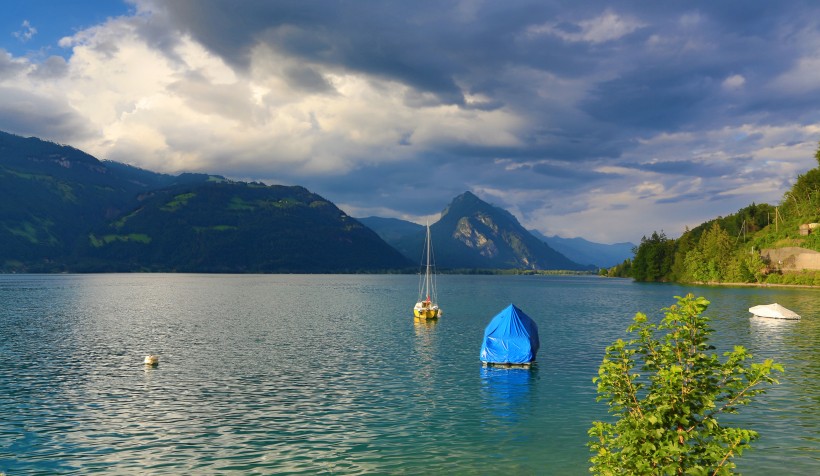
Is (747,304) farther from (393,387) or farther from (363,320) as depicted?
(393,387)

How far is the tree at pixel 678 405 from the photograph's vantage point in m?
13.0

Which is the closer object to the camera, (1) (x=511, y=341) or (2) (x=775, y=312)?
(1) (x=511, y=341)

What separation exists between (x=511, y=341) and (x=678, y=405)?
3842 cm

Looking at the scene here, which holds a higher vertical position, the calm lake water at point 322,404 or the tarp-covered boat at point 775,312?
the tarp-covered boat at point 775,312

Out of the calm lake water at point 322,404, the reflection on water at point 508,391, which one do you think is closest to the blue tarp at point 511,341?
the reflection on water at point 508,391

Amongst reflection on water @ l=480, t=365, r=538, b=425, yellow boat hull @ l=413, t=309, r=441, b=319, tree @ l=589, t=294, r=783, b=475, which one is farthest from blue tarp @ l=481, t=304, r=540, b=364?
yellow boat hull @ l=413, t=309, r=441, b=319

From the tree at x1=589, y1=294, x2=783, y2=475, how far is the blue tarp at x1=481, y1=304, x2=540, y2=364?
120ft

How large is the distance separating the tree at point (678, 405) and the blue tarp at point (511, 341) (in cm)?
3667

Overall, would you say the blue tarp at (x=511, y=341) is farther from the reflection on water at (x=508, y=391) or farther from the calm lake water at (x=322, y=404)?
the calm lake water at (x=322, y=404)

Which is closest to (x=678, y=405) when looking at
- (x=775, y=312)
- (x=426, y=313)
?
(x=426, y=313)

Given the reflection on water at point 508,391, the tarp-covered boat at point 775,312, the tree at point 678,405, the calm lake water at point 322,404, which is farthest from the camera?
the tarp-covered boat at point 775,312

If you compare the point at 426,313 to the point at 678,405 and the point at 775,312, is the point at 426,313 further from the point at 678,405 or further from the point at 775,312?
the point at 678,405

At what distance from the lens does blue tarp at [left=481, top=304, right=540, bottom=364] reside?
2000 inches

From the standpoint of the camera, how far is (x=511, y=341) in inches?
2024
